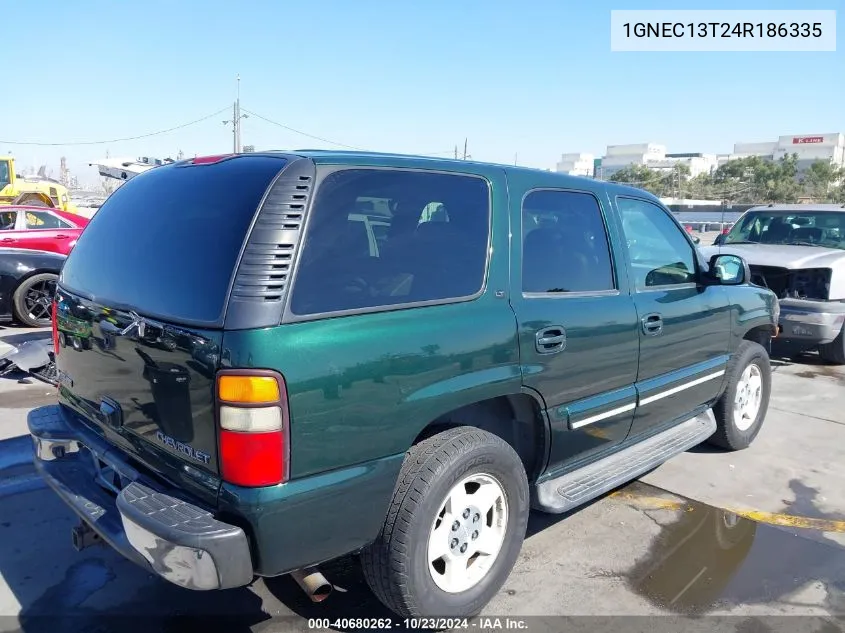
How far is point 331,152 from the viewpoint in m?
2.69

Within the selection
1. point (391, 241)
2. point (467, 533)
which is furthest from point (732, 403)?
point (391, 241)

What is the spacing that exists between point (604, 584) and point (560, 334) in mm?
1215

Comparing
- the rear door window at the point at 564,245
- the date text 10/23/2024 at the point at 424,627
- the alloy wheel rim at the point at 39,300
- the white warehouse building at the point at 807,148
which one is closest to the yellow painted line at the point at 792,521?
the rear door window at the point at 564,245

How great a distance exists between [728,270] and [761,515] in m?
1.57

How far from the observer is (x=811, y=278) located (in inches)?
293

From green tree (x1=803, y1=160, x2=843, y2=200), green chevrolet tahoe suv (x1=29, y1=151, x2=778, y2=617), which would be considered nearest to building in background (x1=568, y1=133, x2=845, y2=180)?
green tree (x1=803, y1=160, x2=843, y2=200)

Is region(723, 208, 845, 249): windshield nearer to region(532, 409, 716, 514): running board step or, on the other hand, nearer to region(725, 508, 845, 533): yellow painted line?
region(532, 409, 716, 514): running board step

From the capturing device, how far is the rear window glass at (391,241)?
2326 millimetres

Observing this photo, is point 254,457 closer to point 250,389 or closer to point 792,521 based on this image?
point 250,389

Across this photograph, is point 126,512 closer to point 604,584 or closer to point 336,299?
point 336,299

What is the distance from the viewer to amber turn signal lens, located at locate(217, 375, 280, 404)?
2088mm

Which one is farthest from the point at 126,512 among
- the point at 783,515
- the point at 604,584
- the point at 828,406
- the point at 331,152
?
the point at 828,406

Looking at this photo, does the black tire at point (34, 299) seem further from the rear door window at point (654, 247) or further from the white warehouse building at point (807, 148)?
the white warehouse building at point (807, 148)

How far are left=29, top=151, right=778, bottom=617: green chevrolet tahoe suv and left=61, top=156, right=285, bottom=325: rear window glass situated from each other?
0.01 m
